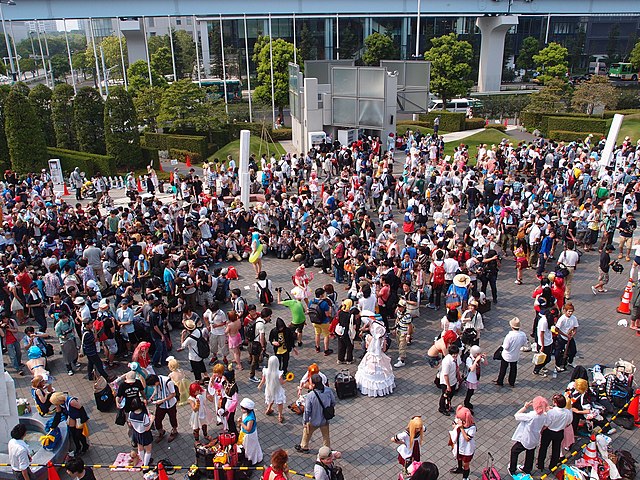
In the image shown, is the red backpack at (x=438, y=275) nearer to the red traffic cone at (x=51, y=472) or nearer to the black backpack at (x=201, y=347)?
the black backpack at (x=201, y=347)

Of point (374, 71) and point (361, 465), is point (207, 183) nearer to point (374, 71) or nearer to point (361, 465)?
point (374, 71)

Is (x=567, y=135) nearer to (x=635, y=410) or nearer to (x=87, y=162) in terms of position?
(x=87, y=162)

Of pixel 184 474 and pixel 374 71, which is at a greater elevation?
pixel 374 71

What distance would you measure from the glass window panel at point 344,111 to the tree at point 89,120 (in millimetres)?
12194

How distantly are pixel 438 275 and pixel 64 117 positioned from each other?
970 inches

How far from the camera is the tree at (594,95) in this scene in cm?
3869

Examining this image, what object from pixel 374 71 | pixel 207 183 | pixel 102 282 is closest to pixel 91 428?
pixel 102 282

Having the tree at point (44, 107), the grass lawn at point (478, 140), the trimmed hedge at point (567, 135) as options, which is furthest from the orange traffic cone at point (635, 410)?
the tree at point (44, 107)

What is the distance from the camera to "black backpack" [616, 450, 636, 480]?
7.74 meters

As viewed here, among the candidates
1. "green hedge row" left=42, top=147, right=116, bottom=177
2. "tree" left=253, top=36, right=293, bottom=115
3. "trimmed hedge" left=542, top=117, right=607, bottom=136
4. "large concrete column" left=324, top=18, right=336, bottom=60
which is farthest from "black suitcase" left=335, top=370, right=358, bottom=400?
"large concrete column" left=324, top=18, right=336, bottom=60

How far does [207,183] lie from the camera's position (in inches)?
898

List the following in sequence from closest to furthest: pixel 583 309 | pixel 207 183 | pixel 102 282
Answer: pixel 583 309, pixel 102 282, pixel 207 183

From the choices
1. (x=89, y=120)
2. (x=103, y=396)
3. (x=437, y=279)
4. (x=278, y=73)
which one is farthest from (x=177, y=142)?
(x=103, y=396)

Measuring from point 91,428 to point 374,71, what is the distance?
2191cm
